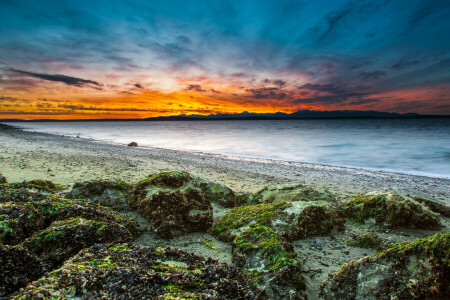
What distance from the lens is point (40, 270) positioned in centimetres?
228

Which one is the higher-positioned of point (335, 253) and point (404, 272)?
point (404, 272)

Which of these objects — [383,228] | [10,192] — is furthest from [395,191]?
[10,192]

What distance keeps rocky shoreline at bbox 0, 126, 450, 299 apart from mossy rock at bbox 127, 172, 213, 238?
2 cm

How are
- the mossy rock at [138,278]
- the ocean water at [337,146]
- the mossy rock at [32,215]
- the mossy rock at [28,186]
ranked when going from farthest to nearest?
the ocean water at [337,146], the mossy rock at [28,186], the mossy rock at [32,215], the mossy rock at [138,278]

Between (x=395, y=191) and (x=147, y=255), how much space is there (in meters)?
5.86

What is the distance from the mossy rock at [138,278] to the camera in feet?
5.90

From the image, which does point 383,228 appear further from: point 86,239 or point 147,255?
point 86,239

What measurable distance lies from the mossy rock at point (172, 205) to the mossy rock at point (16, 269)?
7.30 feet

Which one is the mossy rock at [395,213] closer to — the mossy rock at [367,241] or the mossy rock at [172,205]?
the mossy rock at [367,241]

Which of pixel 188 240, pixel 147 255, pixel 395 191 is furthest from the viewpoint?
pixel 395 191

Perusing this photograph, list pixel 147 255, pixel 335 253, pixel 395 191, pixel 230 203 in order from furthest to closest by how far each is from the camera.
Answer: pixel 230 203, pixel 395 191, pixel 335 253, pixel 147 255

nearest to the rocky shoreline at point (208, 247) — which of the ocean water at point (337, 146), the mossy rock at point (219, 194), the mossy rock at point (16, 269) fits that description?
the mossy rock at point (16, 269)

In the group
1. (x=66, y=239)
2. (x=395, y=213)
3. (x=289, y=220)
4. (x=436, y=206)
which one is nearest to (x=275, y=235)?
(x=289, y=220)

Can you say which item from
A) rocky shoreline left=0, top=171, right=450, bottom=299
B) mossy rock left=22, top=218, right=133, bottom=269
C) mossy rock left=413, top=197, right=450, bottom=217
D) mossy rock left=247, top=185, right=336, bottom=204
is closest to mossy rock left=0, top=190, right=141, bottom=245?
rocky shoreline left=0, top=171, right=450, bottom=299
